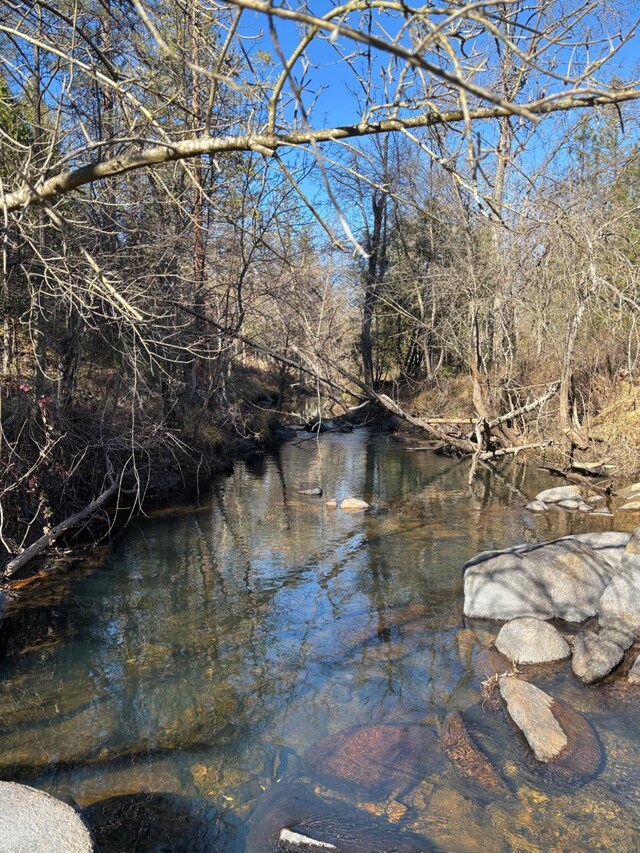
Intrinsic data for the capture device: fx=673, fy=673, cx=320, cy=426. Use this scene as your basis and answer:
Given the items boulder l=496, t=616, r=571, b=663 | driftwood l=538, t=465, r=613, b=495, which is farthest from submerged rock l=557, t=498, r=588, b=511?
boulder l=496, t=616, r=571, b=663

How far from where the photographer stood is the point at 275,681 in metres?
5.88

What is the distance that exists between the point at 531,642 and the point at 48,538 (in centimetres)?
543

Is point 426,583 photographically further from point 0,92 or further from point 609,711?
point 0,92

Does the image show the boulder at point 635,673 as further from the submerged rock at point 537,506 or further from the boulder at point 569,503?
the boulder at point 569,503

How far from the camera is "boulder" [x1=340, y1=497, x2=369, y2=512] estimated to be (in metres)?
12.0

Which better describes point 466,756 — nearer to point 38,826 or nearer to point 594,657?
point 594,657

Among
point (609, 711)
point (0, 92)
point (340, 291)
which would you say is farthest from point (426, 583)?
point (340, 291)

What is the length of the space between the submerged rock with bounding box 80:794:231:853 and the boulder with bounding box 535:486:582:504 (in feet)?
29.5

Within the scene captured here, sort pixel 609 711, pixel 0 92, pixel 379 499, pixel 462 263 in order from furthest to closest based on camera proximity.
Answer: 1. pixel 462 263
2. pixel 379 499
3. pixel 0 92
4. pixel 609 711

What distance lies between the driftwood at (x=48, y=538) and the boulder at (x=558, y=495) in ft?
23.8

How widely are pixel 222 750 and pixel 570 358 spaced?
11326mm

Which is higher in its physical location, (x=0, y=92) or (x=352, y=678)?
(x=0, y=92)

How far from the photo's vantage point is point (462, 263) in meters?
15.7

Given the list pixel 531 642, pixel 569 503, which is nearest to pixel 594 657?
pixel 531 642
